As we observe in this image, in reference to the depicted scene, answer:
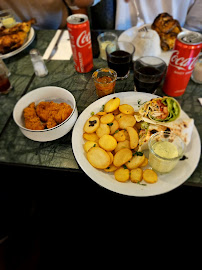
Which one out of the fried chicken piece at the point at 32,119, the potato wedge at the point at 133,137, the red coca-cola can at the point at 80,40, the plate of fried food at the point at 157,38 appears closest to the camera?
the potato wedge at the point at 133,137

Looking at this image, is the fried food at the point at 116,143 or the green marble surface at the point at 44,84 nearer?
the fried food at the point at 116,143

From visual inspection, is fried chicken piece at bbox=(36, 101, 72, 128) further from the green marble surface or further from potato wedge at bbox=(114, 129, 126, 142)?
potato wedge at bbox=(114, 129, 126, 142)

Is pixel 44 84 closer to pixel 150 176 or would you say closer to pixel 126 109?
pixel 126 109

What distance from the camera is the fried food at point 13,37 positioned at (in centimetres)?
150

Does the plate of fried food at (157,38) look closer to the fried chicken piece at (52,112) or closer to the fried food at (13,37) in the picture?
the fried chicken piece at (52,112)

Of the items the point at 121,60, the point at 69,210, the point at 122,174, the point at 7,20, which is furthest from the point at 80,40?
the point at 69,210

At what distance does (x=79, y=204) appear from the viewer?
1.34m

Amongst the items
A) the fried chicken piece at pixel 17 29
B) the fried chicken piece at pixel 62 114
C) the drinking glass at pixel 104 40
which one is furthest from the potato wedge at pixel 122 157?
the fried chicken piece at pixel 17 29

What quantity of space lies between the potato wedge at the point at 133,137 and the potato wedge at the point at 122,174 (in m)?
0.11

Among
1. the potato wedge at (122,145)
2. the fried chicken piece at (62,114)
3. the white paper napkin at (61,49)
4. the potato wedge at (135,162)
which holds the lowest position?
the potato wedge at (135,162)

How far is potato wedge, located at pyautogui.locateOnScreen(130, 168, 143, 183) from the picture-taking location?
2.69 ft

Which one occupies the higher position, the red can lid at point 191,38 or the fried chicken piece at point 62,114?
the red can lid at point 191,38

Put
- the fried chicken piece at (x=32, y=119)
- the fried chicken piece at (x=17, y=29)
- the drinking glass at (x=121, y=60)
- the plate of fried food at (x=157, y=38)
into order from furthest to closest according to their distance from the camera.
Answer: the fried chicken piece at (x=17, y=29)
the plate of fried food at (x=157, y=38)
the drinking glass at (x=121, y=60)
the fried chicken piece at (x=32, y=119)

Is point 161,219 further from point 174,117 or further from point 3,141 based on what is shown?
point 3,141
